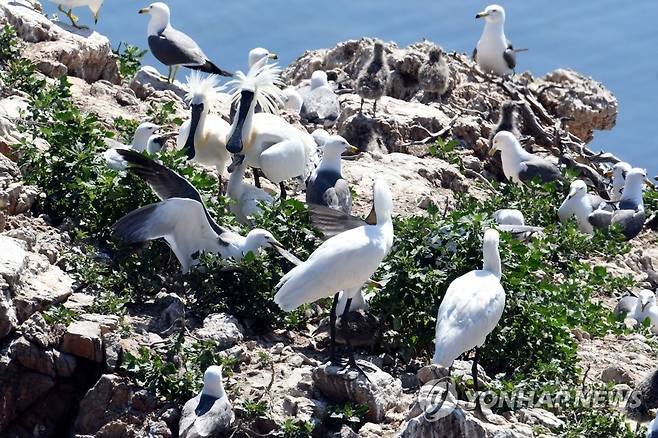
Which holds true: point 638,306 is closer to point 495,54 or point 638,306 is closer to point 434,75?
point 434,75

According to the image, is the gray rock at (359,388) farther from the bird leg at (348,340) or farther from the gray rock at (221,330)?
the gray rock at (221,330)

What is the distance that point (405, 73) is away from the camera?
19.5 m

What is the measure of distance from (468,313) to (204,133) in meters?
5.09

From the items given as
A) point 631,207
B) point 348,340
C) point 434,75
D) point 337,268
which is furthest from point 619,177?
point 337,268

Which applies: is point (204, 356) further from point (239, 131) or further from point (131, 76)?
point (131, 76)

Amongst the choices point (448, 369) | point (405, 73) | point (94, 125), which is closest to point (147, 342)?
point (448, 369)

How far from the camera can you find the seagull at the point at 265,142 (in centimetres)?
1430

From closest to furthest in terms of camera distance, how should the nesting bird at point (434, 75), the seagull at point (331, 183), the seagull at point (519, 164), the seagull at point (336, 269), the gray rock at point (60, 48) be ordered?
the seagull at point (336, 269) → the seagull at point (331, 183) → the gray rock at point (60, 48) → the seagull at point (519, 164) → the nesting bird at point (434, 75)

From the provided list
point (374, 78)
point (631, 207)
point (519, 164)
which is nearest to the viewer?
point (631, 207)

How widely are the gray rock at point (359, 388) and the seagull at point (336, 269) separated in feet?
0.49

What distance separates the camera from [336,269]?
10.7 m

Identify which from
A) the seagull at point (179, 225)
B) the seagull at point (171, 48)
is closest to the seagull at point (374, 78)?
the seagull at point (171, 48)

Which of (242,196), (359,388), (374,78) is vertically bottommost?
(359,388)

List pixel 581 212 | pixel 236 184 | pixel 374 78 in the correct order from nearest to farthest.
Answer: pixel 236 184
pixel 581 212
pixel 374 78
